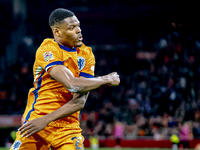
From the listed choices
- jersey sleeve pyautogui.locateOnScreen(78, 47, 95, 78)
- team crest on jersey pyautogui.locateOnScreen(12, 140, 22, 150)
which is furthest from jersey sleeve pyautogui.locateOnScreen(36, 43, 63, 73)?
team crest on jersey pyautogui.locateOnScreen(12, 140, 22, 150)

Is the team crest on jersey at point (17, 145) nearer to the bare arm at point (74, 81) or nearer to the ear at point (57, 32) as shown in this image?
the bare arm at point (74, 81)

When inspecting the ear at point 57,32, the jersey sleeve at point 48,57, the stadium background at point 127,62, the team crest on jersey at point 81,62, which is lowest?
the stadium background at point 127,62

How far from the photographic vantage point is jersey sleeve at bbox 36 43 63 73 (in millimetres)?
3205

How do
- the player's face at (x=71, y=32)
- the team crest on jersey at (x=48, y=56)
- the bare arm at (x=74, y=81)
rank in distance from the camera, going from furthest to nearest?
the player's face at (x=71, y=32) → the team crest on jersey at (x=48, y=56) → the bare arm at (x=74, y=81)

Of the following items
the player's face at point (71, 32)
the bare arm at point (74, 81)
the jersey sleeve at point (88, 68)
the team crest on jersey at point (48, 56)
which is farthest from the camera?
the jersey sleeve at point (88, 68)

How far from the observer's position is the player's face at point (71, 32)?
3.41 metres

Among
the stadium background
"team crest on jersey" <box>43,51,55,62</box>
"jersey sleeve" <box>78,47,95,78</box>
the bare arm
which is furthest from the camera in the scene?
the stadium background

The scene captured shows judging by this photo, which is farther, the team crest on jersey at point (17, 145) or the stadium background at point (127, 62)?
the stadium background at point (127, 62)

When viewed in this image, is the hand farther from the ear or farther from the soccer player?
the ear

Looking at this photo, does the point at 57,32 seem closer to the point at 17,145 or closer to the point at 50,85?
the point at 50,85

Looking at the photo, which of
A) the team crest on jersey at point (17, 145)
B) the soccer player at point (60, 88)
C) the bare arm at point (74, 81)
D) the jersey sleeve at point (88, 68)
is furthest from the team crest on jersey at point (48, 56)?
the team crest on jersey at point (17, 145)

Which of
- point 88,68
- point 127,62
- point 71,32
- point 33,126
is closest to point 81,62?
point 88,68

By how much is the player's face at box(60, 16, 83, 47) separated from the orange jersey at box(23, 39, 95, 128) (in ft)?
0.30

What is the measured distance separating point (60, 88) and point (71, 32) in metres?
0.59
